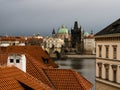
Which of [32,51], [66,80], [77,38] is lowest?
[66,80]

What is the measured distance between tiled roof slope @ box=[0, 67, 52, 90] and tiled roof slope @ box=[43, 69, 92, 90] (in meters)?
2.26

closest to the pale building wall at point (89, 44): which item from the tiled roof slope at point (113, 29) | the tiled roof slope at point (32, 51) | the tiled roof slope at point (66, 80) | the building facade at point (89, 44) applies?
the building facade at point (89, 44)

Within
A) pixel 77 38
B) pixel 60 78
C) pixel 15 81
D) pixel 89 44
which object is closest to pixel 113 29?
A: pixel 60 78

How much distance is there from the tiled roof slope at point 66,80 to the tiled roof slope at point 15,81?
7.43ft

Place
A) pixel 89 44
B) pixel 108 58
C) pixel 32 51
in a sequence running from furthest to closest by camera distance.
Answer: pixel 89 44 < pixel 32 51 < pixel 108 58

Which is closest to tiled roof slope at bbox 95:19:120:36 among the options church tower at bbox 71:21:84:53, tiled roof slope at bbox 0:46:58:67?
tiled roof slope at bbox 0:46:58:67

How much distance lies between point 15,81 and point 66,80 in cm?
356

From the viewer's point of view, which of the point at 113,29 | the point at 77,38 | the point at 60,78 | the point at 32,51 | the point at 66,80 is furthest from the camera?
the point at 77,38

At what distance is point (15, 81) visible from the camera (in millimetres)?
9781

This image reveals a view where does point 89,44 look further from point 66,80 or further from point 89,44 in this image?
point 66,80

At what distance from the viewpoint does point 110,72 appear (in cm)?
2562

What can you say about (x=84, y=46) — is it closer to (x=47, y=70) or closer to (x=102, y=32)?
(x=102, y=32)

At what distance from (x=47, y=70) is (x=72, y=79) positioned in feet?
4.12

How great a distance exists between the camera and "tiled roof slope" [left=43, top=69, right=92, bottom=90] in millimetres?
12766
